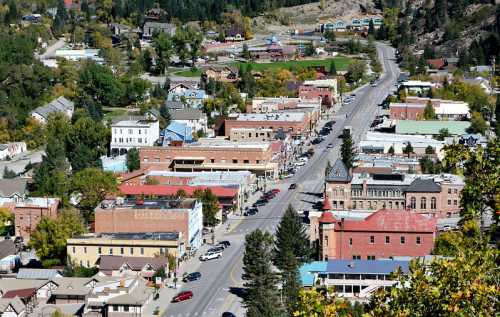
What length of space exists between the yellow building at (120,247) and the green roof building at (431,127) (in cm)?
2309

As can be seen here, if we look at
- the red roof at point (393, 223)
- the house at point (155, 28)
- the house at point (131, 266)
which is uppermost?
the house at point (155, 28)

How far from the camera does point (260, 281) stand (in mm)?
28953

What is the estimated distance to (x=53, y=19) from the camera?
305 ft

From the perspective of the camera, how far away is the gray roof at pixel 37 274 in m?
34.6

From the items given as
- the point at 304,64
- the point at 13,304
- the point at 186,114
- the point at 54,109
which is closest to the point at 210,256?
the point at 13,304

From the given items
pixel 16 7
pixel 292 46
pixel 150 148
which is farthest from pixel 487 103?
pixel 16 7

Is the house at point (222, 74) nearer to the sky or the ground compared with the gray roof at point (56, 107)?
nearer to the sky

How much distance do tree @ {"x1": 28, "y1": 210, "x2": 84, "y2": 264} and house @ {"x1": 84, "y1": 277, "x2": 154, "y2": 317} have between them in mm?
4957

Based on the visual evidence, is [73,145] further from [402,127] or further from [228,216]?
[402,127]

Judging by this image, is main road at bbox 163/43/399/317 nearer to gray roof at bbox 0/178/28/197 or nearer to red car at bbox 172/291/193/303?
red car at bbox 172/291/193/303

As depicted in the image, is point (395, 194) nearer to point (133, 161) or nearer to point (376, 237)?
point (376, 237)

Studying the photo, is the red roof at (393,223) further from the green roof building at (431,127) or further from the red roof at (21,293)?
the green roof building at (431,127)

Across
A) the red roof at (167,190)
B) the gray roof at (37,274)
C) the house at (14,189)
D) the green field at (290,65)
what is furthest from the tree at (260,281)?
the green field at (290,65)

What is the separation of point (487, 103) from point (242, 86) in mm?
16881
